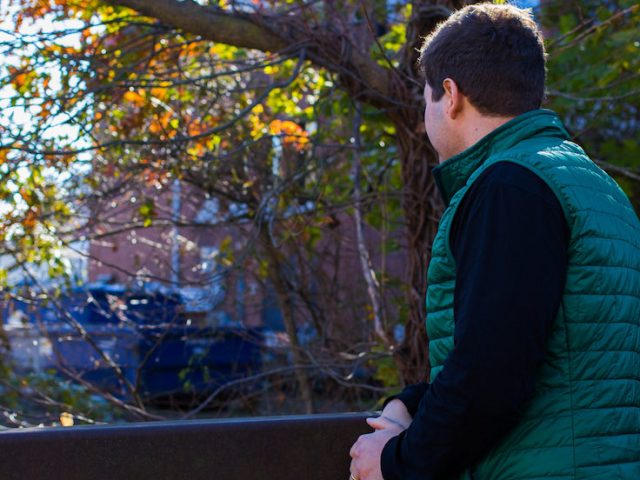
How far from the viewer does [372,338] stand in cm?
774

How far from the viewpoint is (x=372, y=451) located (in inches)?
81.4

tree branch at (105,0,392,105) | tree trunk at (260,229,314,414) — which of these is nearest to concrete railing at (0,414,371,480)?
tree branch at (105,0,392,105)

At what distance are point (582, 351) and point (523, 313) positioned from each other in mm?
166


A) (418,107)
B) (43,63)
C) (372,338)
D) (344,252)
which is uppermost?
(43,63)

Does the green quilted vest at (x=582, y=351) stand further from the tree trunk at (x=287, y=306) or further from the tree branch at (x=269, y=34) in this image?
the tree trunk at (x=287, y=306)

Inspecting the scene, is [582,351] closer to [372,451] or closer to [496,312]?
[496,312]

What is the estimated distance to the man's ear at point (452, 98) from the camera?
6.76 feet

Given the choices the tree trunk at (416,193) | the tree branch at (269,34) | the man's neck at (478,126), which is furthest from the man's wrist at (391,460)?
the tree branch at (269,34)

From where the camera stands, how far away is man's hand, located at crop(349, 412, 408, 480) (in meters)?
2.04

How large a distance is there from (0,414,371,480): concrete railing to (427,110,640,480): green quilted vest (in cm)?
126

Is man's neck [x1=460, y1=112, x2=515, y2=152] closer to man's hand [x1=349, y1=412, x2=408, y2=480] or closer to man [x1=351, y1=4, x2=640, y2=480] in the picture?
man [x1=351, y1=4, x2=640, y2=480]

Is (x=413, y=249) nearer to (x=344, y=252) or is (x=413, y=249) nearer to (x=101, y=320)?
(x=344, y=252)

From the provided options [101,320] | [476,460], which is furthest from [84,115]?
[476,460]

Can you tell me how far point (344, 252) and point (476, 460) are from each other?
24.3 feet
